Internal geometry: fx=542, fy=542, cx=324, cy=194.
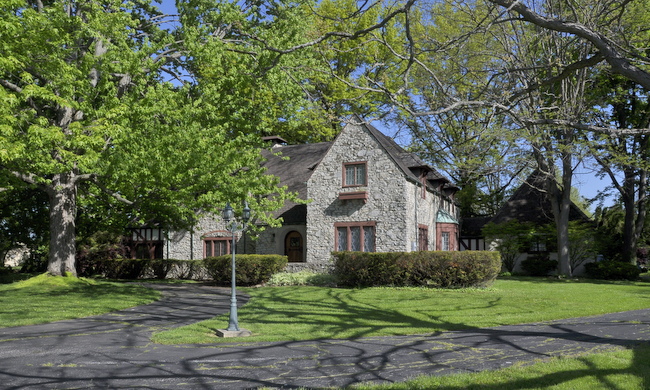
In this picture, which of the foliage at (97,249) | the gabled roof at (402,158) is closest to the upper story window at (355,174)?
the gabled roof at (402,158)

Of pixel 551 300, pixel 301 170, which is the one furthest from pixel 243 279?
pixel 551 300

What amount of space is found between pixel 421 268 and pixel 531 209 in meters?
16.4

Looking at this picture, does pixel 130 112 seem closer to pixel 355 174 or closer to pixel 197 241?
pixel 355 174

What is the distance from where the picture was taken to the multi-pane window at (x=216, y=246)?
3198cm

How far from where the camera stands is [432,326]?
43.0 feet

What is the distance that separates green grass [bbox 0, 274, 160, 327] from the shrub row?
4.14 m

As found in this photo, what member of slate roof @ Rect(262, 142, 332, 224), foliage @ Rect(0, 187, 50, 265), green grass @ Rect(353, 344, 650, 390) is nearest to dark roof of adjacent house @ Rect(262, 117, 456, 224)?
slate roof @ Rect(262, 142, 332, 224)

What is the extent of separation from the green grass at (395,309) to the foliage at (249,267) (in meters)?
2.33

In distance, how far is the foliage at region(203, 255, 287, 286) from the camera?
25172mm

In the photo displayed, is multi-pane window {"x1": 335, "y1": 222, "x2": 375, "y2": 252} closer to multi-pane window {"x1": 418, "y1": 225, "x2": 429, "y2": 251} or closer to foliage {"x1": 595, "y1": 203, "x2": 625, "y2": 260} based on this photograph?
multi-pane window {"x1": 418, "y1": 225, "x2": 429, "y2": 251}

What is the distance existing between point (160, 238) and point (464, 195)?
71.8ft

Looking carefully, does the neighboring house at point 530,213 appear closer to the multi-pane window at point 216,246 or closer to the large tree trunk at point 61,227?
the multi-pane window at point 216,246

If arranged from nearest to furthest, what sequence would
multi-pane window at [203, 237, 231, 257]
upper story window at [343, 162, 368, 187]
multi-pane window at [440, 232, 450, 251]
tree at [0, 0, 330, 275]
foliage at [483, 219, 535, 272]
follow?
tree at [0, 0, 330, 275] < upper story window at [343, 162, 368, 187] < multi-pane window at [203, 237, 231, 257] < multi-pane window at [440, 232, 450, 251] < foliage at [483, 219, 535, 272]

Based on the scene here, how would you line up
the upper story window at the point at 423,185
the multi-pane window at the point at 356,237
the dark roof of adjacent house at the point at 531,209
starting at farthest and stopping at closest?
the dark roof of adjacent house at the point at 531,209 < the upper story window at the point at 423,185 < the multi-pane window at the point at 356,237
